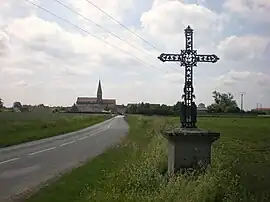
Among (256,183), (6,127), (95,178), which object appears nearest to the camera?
(256,183)

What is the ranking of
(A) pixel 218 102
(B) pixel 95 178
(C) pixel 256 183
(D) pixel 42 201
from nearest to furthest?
(C) pixel 256 183 → (D) pixel 42 201 → (B) pixel 95 178 → (A) pixel 218 102

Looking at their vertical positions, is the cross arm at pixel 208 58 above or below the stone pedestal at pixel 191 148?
above

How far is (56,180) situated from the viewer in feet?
47.0

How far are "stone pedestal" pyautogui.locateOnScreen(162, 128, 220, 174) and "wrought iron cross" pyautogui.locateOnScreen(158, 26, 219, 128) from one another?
473 millimetres

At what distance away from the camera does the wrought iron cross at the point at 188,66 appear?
9.26 metres

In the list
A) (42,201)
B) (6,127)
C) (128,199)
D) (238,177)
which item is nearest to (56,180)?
(42,201)

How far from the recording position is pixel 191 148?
8.73 metres

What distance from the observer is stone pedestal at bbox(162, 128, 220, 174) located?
862 centimetres

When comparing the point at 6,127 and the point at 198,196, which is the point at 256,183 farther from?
the point at 6,127

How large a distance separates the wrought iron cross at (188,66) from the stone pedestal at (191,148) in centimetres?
47

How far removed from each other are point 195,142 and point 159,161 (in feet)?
9.20

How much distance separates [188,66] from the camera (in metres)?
9.36

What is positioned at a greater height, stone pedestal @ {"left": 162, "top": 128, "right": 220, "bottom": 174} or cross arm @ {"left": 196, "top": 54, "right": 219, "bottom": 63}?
cross arm @ {"left": 196, "top": 54, "right": 219, "bottom": 63}

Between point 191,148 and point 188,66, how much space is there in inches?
68.2
